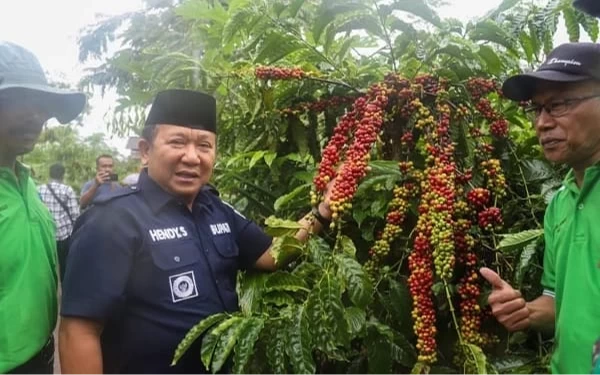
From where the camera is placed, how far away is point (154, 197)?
1.96m

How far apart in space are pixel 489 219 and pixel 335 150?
19.5 inches

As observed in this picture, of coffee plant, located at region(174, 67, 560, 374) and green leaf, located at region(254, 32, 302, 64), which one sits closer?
coffee plant, located at region(174, 67, 560, 374)

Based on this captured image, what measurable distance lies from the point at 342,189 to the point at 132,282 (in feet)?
2.25

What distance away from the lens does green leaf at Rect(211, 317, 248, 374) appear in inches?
65.0

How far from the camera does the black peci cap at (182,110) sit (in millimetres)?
1973

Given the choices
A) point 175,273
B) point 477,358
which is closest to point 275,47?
point 175,273

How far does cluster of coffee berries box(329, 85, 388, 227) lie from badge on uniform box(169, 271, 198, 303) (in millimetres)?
501

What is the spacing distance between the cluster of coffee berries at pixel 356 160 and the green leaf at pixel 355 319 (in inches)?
10.3

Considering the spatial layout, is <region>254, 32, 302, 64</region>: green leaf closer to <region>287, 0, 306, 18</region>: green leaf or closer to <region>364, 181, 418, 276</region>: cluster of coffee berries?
<region>287, 0, 306, 18</region>: green leaf

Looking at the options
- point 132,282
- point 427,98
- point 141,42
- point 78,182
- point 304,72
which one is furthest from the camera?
point 78,182

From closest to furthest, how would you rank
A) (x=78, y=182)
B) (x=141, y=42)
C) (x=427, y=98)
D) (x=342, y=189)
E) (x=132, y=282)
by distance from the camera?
(x=342, y=189)
(x=132, y=282)
(x=427, y=98)
(x=141, y=42)
(x=78, y=182)

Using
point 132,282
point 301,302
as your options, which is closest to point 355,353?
point 301,302

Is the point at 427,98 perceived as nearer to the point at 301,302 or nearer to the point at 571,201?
the point at 571,201

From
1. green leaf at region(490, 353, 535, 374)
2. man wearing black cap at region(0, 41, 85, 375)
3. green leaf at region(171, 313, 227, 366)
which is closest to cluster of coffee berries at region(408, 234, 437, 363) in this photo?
green leaf at region(490, 353, 535, 374)
